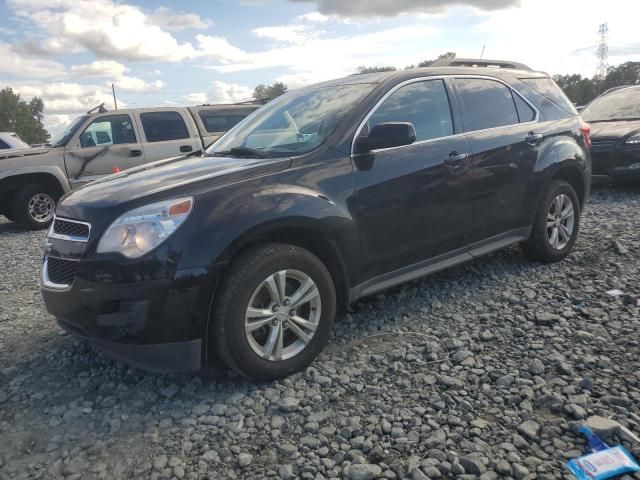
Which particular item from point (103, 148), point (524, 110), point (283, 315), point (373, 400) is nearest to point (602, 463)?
point (373, 400)

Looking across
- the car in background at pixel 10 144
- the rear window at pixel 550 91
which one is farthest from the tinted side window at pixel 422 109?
the car in background at pixel 10 144

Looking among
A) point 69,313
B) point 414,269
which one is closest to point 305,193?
point 414,269

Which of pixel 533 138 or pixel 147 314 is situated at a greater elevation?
pixel 533 138

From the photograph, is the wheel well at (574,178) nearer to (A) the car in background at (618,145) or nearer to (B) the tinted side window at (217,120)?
(A) the car in background at (618,145)

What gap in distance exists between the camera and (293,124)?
12.7 ft

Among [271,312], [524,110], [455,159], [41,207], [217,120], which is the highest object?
[217,120]

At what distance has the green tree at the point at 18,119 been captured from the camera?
255 ft

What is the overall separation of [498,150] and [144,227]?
2886mm

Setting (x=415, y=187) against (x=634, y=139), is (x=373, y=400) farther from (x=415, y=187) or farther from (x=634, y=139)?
(x=634, y=139)

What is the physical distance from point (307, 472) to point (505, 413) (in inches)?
41.5

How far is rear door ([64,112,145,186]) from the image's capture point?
8805 millimetres

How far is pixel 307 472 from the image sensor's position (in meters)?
2.35

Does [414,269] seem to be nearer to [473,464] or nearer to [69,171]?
[473,464]

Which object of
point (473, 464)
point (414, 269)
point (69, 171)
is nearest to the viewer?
point (473, 464)
